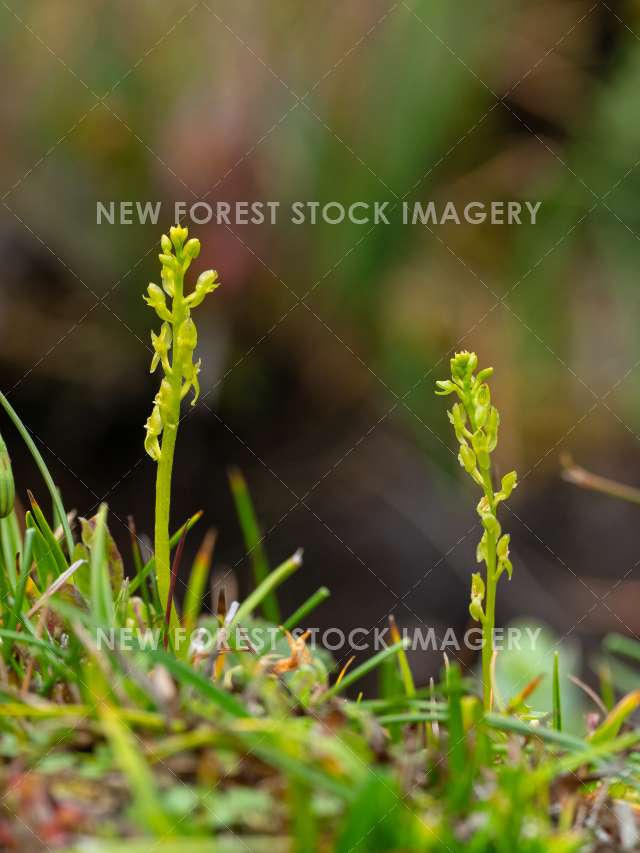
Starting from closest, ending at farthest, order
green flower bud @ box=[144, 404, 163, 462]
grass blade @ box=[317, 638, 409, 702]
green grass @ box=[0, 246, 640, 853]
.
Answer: green grass @ box=[0, 246, 640, 853], grass blade @ box=[317, 638, 409, 702], green flower bud @ box=[144, 404, 163, 462]

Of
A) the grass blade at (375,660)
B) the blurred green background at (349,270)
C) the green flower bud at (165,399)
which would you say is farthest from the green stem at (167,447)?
the blurred green background at (349,270)

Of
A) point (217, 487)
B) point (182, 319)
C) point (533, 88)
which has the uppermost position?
point (533, 88)

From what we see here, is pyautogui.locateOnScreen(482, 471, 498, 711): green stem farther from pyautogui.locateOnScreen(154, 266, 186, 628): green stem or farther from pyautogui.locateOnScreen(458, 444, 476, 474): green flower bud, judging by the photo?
pyautogui.locateOnScreen(154, 266, 186, 628): green stem

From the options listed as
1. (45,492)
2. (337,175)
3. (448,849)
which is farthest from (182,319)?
(337,175)

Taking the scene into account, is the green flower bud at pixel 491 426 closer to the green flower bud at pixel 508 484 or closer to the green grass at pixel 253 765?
the green flower bud at pixel 508 484

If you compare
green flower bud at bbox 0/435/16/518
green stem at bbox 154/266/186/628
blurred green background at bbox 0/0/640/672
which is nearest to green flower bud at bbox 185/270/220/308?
green stem at bbox 154/266/186/628

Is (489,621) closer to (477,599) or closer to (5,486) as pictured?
(477,599)

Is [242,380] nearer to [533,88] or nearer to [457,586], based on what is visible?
[457,586]

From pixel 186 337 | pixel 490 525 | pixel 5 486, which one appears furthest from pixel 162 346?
pixel 490 525
